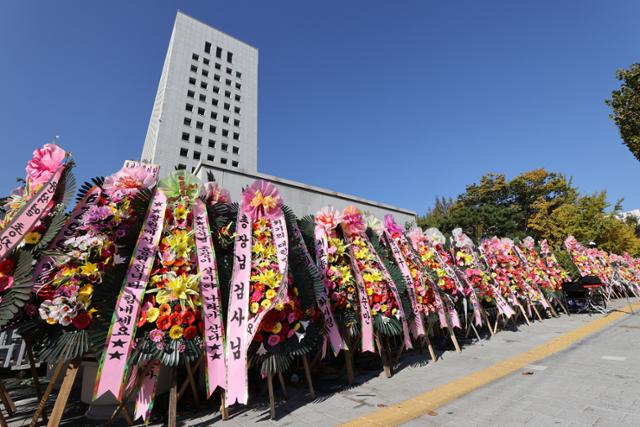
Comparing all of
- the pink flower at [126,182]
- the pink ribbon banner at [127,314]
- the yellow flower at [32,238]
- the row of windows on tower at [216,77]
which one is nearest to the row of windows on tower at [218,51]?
the row of windows on tower at [216,77]

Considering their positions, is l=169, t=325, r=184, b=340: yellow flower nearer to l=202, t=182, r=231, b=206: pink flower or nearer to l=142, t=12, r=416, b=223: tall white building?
l=202, t=182, r=231, b=206: pink flower

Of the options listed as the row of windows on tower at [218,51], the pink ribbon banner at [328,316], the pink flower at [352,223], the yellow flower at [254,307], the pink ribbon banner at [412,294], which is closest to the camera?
the yellow flower at [254,307]

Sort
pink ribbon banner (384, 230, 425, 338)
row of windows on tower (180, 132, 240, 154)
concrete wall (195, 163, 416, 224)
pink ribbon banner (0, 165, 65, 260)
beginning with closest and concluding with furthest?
pink ribbon banner (0, 165, 65, 260) < pink ribbon banner (384, 230, 425, 338) < concrete wall (195, 163, 416, 224) < row of windows on tower (180, 132, 240, 154)

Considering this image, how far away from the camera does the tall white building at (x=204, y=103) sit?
117 ft

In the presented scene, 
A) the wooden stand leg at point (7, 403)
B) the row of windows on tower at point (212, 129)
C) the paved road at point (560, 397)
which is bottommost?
the paved road at point (560, 397)

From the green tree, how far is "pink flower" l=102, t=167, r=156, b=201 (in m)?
20.5

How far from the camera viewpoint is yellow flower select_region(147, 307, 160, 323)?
2.61 m

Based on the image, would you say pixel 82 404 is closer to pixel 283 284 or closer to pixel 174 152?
pixel 283 284

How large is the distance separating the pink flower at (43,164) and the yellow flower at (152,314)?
1.72 metres

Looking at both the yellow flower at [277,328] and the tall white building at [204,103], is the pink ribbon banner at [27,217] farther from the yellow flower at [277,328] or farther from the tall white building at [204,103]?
the tall white building at [204,103]

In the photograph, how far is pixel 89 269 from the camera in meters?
2.63

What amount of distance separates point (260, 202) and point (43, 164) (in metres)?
2.17

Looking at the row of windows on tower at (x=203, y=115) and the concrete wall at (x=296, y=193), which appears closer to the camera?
the concrete wall at (x=296, y=193)

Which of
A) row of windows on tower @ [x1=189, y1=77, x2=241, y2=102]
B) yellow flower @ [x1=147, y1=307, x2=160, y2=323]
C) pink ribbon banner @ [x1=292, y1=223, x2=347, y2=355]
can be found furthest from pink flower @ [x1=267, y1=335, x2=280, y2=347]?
row of windows on tower @ [x1=189, y1=77, x2=241, y2=102]
